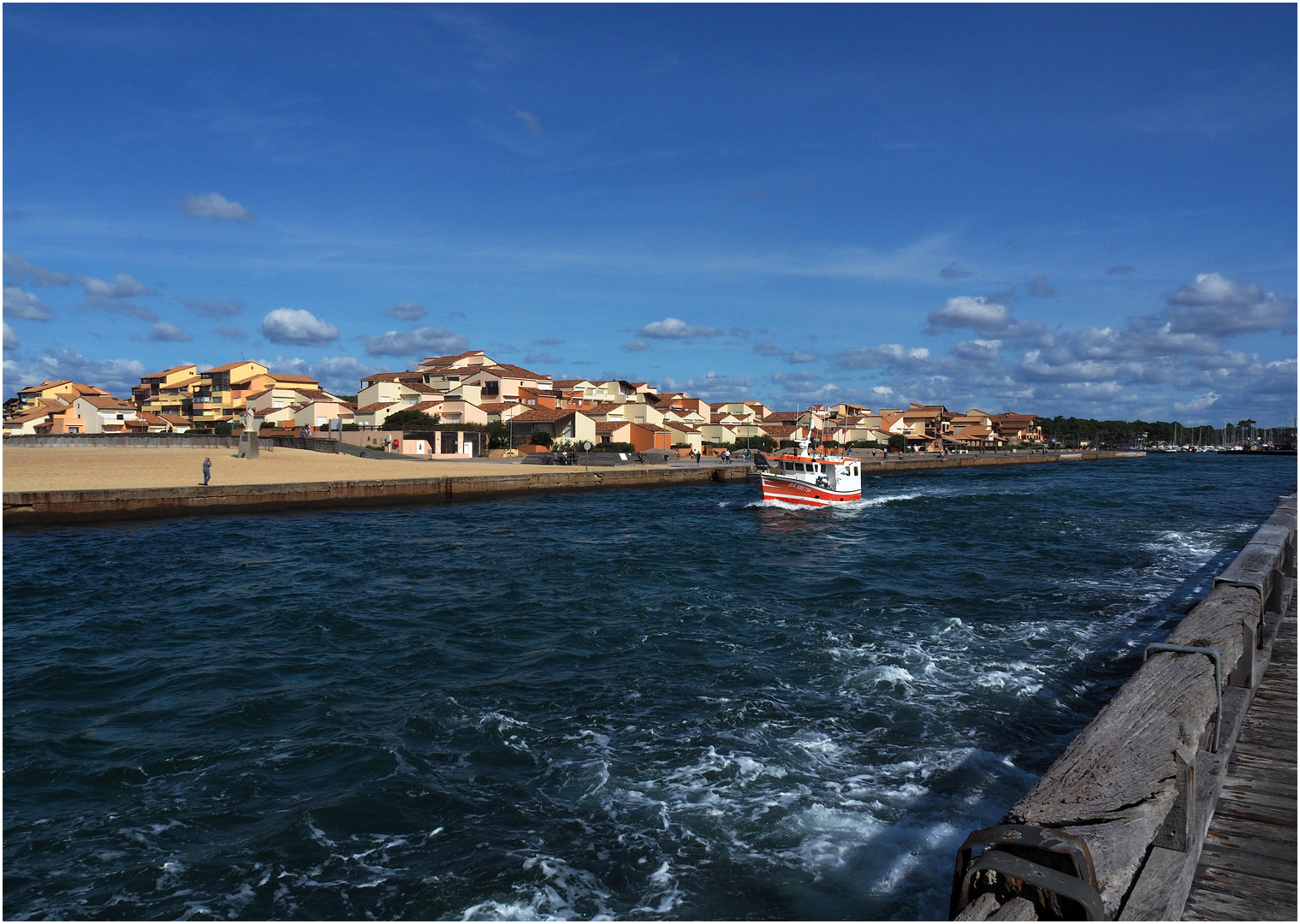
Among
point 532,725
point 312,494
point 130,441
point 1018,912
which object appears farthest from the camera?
point 130,441

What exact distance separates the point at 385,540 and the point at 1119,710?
72.6 feet

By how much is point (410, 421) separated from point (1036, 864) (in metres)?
70.0

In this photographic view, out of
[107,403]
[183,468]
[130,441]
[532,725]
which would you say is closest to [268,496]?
[183,468]

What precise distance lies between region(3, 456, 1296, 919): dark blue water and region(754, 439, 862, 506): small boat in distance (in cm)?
1541

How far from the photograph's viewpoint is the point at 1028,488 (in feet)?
165

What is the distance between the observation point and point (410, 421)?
68188 mm

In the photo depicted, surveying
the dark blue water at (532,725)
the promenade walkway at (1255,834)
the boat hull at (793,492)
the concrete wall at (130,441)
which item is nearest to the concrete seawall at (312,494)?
the dark blue water at (532,725)

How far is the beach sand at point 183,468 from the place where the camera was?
30.8 m

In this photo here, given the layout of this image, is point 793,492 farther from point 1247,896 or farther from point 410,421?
point 410,421

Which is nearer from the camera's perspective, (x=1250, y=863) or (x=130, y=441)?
(x=1250, y=863)

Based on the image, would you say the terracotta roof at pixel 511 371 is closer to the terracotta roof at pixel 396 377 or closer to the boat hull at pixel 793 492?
the terracotta roof at pixel 396 377

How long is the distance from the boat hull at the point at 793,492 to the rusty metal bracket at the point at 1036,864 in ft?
107

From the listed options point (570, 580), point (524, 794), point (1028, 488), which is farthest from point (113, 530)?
point (1028, 488)

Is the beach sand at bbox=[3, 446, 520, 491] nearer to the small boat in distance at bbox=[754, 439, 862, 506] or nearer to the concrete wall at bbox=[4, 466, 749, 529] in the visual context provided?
the concrete wall at bbox=[4, 466, 749, 529]
